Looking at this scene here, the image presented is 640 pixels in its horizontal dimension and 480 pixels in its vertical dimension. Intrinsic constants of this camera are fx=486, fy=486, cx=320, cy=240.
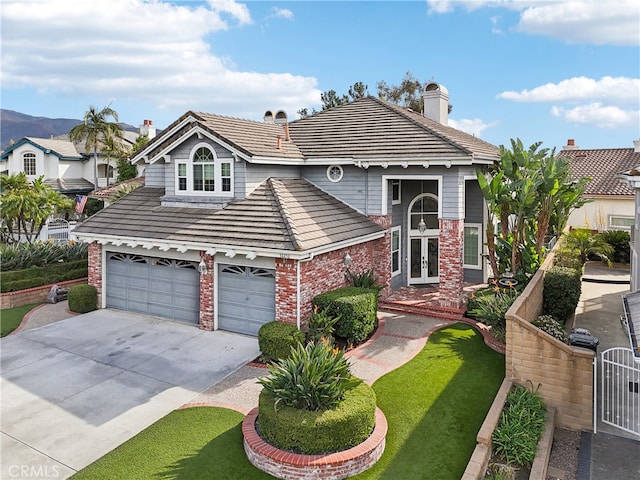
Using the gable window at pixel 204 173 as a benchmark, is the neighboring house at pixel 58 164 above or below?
above

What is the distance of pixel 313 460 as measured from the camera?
811 centimetres

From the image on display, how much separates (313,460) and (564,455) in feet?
15.9

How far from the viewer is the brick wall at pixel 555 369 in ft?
32.8

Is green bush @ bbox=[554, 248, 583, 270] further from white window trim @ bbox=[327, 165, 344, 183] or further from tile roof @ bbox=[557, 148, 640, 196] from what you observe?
tile roof @ bbox=[557, 148, 640, 196]

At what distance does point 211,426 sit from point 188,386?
2.07 metres

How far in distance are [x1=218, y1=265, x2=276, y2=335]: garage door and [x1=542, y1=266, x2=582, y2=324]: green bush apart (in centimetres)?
891

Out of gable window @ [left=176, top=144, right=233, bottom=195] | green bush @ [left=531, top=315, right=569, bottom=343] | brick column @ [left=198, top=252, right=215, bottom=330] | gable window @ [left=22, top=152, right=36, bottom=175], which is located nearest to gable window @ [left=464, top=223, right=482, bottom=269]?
green bush @ [left=531, top=315, right=569, bottom=343]

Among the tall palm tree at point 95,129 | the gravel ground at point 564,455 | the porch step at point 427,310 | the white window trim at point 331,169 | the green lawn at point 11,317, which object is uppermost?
the tall palm tree at point 95,129

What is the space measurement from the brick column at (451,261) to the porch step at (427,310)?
282 millimetres

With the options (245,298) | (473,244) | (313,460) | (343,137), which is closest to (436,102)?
(343,137)

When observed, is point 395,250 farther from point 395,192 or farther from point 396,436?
point 396,436

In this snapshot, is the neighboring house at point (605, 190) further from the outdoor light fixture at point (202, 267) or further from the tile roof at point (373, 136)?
the outdoor light fixture at point (202, 267)

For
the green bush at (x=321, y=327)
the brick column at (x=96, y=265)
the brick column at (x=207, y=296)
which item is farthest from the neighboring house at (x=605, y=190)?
the brick column at (x=96, y=265)

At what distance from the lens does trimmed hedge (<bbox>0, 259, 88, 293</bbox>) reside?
1930cm
